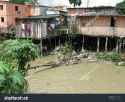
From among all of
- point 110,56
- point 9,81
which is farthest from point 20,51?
point 110,56

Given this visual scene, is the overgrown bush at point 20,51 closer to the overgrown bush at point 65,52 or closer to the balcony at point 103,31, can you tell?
the overgrown bush at point 65,52

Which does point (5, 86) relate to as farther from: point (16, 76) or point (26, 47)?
point (26, 47)

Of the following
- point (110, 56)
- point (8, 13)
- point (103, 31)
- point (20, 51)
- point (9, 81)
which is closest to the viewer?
point (9, 81)

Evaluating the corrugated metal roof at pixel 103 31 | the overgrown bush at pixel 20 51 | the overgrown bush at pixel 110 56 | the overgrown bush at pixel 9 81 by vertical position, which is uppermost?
the overgrown bush at pixel 9 81

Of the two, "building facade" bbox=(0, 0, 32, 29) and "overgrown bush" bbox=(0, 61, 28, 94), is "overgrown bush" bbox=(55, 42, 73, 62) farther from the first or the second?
"overgrown bush" bbox=(0, 61, 28, 94)

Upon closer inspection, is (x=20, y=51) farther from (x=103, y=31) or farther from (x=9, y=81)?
(x=103, y=31)

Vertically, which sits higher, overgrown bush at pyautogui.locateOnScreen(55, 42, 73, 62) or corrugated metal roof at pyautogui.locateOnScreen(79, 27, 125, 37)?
corrugated metal roof at pyautogui.locateOnScreen(79, 27, 125, 37)

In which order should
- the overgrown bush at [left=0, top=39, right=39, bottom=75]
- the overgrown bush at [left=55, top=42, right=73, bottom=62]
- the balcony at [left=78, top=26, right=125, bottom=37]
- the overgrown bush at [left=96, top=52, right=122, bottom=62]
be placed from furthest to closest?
the balcony at [left=78, top=26, right=125, bottom=37] → the overgrown bush at [left=55, top=42, right=73, bottom=62] → the overgrown bush at [left=96, top=52, right=122, bottom=62] → the overgrown bush at [left=0, top=39, right=39, bottom=75]

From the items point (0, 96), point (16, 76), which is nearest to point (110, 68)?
point (16, 76)

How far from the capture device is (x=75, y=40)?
→ 102 feet

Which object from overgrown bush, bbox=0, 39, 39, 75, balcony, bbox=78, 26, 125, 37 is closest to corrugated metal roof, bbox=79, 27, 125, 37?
balcony, bbox=78, 26, 125, 37

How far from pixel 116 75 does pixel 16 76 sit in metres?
19.4

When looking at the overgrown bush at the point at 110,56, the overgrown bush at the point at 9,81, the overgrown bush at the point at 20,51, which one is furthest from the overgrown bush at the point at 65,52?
the overgrown bush at the point at 9,81

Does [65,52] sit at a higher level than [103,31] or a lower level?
lower
